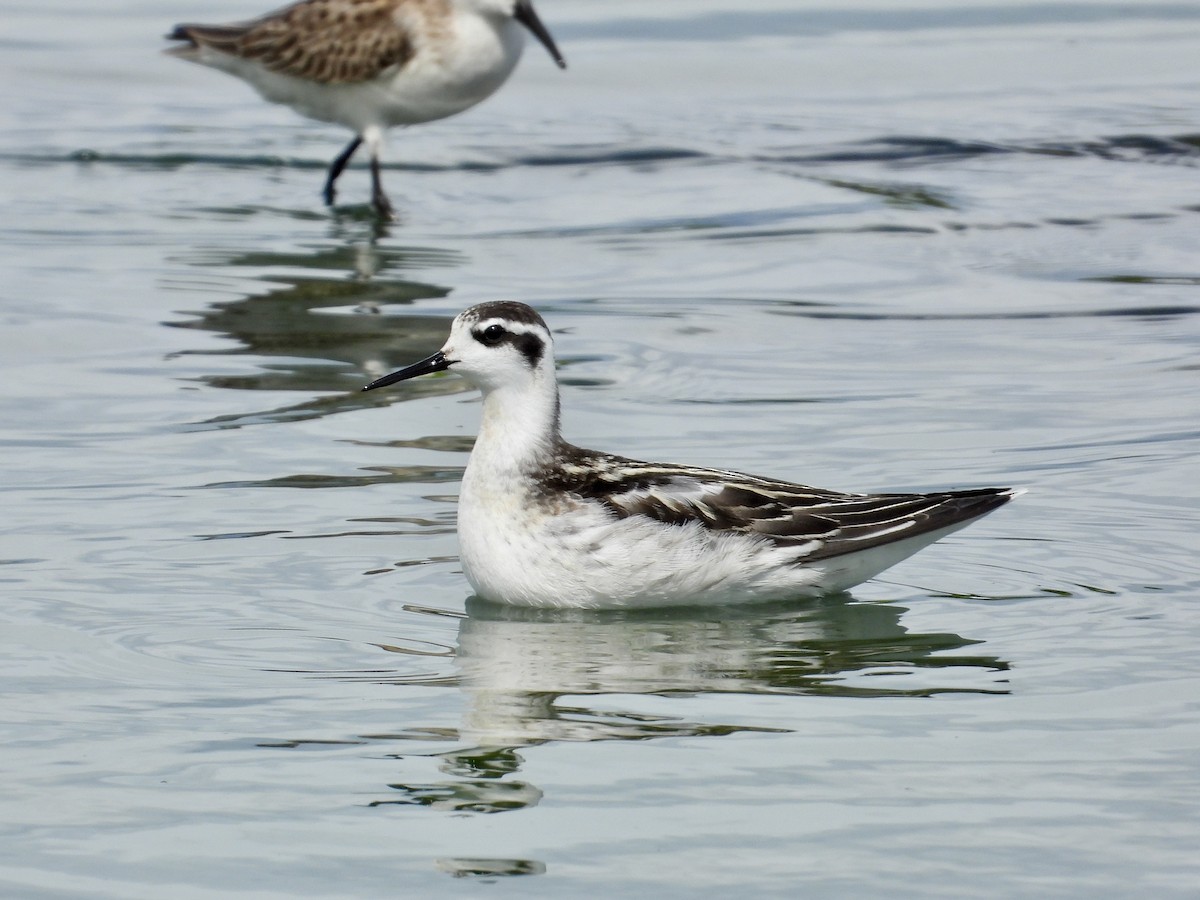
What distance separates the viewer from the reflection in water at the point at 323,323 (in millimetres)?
12492

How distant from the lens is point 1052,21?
2702cm

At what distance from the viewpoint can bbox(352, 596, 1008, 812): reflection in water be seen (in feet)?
23.0

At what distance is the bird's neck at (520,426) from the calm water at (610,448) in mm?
592

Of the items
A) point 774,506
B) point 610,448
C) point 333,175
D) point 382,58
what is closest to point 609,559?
point 774,506

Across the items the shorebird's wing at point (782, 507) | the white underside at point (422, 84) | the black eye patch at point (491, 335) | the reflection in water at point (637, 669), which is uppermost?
the white underside at point (422, 84)

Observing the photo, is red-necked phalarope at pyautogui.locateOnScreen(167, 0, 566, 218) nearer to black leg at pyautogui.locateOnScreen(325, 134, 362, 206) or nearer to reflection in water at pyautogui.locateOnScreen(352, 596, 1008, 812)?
black leg at pyautogui.locateOnScreen(325, 134, 362, 206)

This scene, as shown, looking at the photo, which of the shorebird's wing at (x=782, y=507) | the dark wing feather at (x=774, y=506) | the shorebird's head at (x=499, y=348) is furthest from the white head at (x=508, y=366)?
the shorebird's wing at (x=782, y=507)

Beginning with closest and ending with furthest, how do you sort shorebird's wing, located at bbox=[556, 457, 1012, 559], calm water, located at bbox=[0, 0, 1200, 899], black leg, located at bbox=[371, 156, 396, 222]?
1. calm water, located at bbox=[0, 0, 1200, 899]
2. shorebird's wing, located at bbox=[556, 457, 1012, 559]
3. black leg, located at bbox=[371, 156, 396, 222]

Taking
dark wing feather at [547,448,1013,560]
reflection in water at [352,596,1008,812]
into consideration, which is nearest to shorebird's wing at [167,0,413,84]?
dark wing feather at [547,448,1013,560]

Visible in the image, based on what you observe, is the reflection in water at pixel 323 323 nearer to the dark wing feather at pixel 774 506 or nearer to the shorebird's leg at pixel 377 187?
the shorebird's leg at pixel 377 187

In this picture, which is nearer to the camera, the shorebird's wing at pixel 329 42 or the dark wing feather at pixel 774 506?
the dark wing feather at pixel 774 506

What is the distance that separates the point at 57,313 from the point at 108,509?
4168 millimetres

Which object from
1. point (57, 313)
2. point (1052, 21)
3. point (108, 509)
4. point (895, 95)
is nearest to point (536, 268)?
point (57, 313)

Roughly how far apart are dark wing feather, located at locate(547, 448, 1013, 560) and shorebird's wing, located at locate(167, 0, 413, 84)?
9.50m
